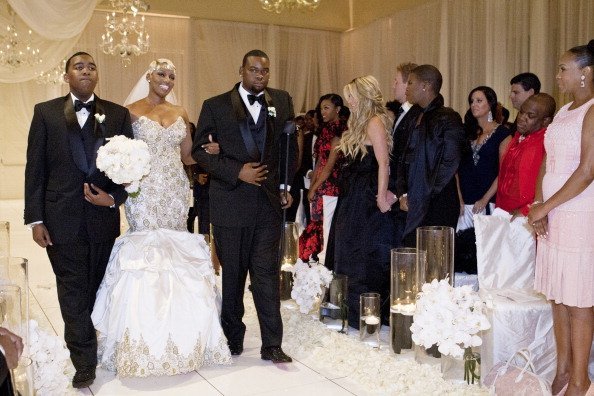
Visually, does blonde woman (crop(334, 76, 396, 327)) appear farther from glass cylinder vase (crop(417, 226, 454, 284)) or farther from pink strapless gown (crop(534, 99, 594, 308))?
pink strapless gown (crop(534, 99, 594, 308))

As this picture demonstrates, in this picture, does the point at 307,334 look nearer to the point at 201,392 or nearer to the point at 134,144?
the point at 201,392

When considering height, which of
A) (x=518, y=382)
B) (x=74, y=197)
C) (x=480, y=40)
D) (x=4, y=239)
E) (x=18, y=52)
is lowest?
(x=518, y=382)

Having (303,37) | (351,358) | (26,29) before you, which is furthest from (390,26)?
(351,358)

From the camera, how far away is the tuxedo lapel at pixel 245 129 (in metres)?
3.81

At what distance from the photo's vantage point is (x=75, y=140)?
348 centimetres

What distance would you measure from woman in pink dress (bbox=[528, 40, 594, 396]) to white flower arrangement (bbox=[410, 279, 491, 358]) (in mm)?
443

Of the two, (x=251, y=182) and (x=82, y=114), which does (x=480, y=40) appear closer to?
(x=251, y=182)

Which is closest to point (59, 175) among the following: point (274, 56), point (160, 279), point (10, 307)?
point (160, 279)

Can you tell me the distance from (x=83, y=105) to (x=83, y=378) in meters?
1.47

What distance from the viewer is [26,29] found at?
8.73 m

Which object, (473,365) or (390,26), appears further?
(390,26)

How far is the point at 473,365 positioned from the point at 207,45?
1156 centimetres

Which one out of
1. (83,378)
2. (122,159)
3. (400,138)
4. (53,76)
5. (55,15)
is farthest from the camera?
(53,76)

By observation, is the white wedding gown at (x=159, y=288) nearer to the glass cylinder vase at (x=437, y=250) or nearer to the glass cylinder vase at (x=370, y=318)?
the glass cylinder vase at (x=370, y=318)
